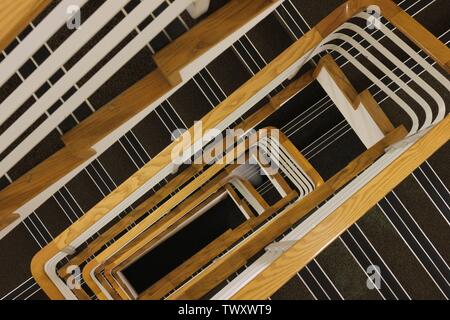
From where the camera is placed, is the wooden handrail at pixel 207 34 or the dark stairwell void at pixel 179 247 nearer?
the wooden handrail at pixel 207 34

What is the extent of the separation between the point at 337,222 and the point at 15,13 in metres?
1.27

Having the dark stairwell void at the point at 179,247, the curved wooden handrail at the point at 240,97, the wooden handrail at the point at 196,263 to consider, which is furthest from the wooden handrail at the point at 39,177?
the dark stairwell void at the point at 179,247

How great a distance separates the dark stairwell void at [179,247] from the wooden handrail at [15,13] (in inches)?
187

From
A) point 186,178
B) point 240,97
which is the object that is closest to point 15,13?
point 240,97

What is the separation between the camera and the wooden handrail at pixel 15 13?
1.08 m

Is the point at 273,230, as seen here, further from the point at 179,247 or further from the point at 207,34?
the point at 179,247

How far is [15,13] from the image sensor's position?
43.3 inches

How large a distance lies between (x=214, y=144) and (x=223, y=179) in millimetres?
974

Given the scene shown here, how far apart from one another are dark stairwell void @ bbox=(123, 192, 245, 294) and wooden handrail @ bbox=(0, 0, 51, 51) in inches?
187

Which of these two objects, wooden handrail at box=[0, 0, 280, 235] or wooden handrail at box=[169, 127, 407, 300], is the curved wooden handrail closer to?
wooden handrail at box=[0, 0, 280, 235]

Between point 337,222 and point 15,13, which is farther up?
point 15,13

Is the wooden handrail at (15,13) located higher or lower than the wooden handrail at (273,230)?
higher

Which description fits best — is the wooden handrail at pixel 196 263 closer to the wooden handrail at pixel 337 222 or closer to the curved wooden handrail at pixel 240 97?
A: the curved wooden handrail at pixel 240 97
